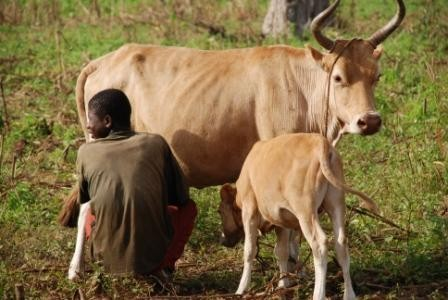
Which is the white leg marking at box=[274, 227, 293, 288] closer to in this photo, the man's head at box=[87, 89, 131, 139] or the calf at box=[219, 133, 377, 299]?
the calf at box=[219, 133, 377, 299]

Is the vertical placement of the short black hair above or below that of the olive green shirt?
above

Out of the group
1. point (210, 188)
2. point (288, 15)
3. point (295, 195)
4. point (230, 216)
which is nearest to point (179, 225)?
point (230, 216)

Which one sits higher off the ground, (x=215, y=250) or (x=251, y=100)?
(x=251, y=100)

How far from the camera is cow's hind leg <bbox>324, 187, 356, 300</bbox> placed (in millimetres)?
6555

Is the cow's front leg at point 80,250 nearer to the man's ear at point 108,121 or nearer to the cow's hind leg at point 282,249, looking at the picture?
the man's ear at point 108,121

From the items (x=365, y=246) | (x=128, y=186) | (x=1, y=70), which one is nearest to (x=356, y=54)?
(x=365, y=246)

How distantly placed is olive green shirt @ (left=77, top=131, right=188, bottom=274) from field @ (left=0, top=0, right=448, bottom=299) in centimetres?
19

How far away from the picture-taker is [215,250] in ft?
27.3

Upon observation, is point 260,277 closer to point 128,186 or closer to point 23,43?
point 128,186

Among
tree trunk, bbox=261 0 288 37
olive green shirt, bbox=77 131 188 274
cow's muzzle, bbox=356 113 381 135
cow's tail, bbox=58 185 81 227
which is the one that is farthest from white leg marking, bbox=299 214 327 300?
tree trunk, bbox=261 0 288 37

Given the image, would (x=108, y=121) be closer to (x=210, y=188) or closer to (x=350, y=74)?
(x=350, y=74)

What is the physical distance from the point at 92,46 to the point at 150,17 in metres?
2.03

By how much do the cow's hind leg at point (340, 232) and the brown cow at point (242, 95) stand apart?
1.20 meters

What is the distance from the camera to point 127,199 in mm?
6926
